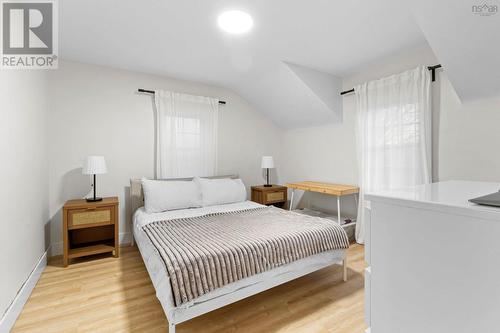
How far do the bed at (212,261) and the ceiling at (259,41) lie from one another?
1.86 m

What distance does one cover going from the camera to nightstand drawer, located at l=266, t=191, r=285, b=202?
396 cm

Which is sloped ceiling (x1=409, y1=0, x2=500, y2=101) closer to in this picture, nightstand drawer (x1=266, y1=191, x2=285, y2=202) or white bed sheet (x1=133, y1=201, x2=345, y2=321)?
Result: white bed sheet (x1=133, y1=201, x2=345, y2=321)

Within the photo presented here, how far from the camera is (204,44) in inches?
102

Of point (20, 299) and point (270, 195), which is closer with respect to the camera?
point (20, 299)

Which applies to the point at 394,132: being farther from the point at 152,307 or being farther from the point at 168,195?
the point at 152,307

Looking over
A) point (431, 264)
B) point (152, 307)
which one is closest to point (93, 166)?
point (152, 307)

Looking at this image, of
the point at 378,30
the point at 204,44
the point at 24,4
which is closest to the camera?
the point at 24,4

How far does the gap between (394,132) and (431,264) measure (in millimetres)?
2466

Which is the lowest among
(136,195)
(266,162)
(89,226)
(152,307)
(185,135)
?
(152,307)

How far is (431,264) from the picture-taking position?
75 centimetres

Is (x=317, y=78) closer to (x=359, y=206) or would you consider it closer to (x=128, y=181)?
(x=359, y=206)

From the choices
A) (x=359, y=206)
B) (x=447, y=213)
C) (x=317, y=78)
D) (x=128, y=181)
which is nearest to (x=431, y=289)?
(x=447, y=213)

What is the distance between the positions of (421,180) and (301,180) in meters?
1.90

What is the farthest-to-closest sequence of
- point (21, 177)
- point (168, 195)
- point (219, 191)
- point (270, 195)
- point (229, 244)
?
point (270, 195) → point (219, 191) → point (168, 195) → point (21, 177) → point (229, 244)
